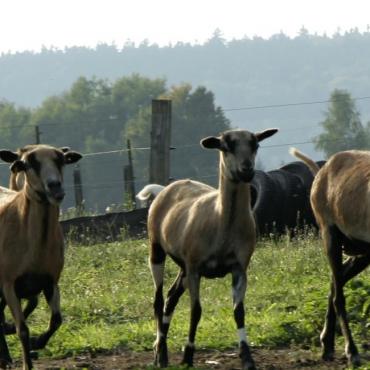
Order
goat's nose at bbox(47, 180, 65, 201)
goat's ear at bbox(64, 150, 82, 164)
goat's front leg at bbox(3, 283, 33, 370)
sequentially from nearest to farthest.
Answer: goat's nose at bbox(47, 180, 65, 201)
goat's front leg at bbox(3, 283, 33, 370)
goat's ear at bbox(64, 150, 82, 164)

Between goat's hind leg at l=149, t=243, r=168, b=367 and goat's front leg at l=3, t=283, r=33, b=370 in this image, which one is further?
goat's hind leg at l=149, t=243, r=168, b=367

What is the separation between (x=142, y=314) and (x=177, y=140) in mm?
102363

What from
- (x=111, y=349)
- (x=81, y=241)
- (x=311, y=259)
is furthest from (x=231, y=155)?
(x=81, y=241)

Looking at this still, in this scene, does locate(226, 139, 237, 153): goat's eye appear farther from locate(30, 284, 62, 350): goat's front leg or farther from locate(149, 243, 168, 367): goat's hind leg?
locate(30, 284, 62, 350): goat's front leg

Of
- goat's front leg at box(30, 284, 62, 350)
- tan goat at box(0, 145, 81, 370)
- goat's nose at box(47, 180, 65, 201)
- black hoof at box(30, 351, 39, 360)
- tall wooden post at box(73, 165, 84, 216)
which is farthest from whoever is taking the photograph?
tall wooden post at box(73, 165, 84, 216)

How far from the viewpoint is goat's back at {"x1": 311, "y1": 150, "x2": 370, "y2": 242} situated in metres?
12.6

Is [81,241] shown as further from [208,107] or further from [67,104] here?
[67,104]

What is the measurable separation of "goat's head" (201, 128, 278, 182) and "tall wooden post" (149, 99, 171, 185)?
10.3 m

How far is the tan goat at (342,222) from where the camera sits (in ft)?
41.5

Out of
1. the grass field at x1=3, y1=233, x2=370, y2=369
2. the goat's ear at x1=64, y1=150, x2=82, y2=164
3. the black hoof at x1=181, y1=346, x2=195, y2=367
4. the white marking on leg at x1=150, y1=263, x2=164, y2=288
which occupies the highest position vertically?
the goat's ear at x1=64, y1=150, x2=82, y2=164

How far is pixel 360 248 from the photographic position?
1298 centimetres

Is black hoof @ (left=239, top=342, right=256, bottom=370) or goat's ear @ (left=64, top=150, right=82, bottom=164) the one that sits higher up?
goat's ear @ (left=64, top=150, right=82, bottom=164)

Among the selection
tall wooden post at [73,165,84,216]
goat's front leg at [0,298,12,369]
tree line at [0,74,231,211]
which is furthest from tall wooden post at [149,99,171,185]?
tree line at [0,74,231,211]

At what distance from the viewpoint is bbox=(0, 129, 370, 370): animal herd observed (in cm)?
→ 1234
